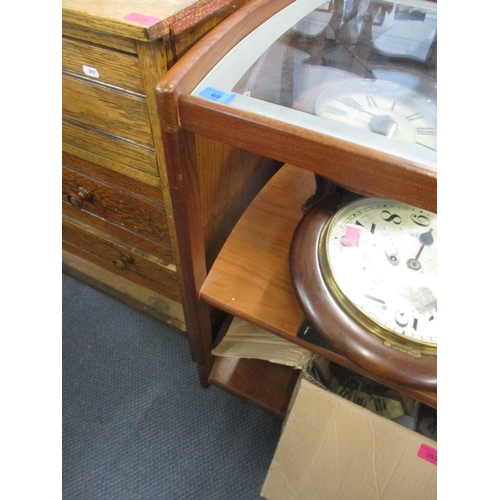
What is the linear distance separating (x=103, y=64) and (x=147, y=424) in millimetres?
755

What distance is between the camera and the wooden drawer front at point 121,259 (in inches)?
37.0

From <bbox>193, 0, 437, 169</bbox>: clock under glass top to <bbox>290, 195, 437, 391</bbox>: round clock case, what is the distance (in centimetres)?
16

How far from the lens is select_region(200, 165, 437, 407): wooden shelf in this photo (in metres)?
0.64

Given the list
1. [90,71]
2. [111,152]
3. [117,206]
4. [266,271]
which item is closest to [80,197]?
[117,206]

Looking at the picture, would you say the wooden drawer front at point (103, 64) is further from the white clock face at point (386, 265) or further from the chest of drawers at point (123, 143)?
the white clock face at point (386, 265)

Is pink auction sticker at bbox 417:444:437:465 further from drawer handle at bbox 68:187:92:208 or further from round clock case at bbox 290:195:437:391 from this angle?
drawer handle at bbox 68:187:92:208

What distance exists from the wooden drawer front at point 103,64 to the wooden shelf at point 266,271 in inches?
11.6

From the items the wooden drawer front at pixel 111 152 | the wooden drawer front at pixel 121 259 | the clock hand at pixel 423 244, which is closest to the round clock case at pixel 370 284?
the clock hand at pixel 423 244

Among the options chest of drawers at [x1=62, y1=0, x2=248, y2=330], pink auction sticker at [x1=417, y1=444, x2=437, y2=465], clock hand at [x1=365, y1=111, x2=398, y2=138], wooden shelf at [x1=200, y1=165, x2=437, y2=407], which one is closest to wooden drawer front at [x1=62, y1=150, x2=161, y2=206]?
chest of drawers at [x1=62, y1=0, x2=248, y2=330]

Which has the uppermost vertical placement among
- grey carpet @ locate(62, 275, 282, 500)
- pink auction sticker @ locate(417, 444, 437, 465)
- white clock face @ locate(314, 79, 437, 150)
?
white clock face @ locate(314, 79, 437, 150)

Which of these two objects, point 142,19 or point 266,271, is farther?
point 266,271

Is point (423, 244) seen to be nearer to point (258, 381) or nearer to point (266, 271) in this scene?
point (266, 271)

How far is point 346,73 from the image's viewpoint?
60 cm
